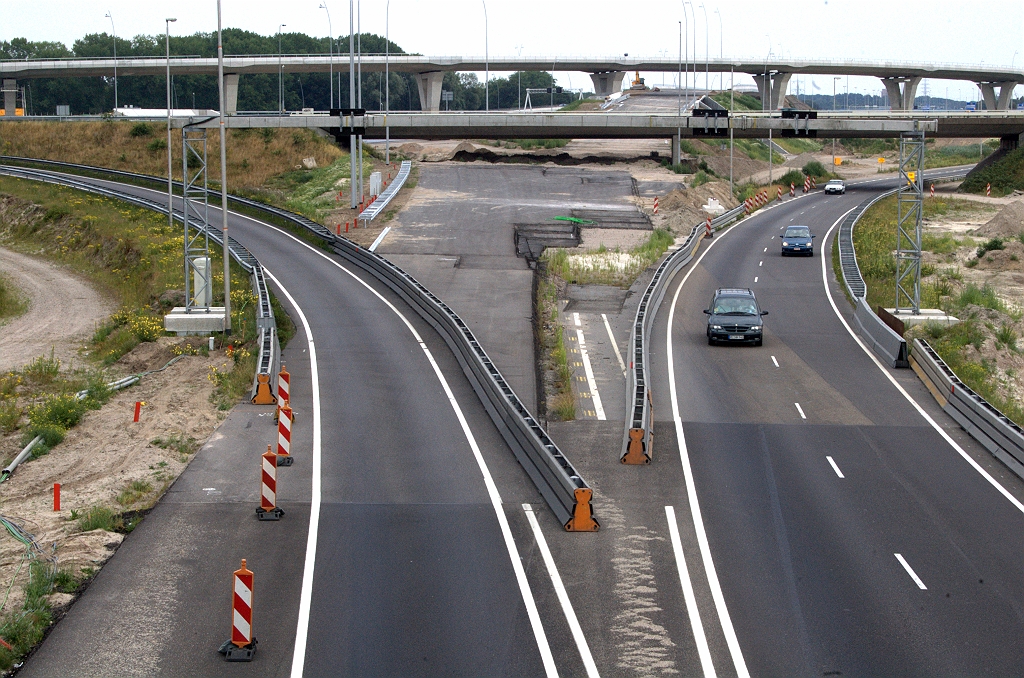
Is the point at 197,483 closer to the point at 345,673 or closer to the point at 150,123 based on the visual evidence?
the point at 345,673

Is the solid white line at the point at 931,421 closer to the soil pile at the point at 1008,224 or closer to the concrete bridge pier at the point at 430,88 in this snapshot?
the soil pile at the point at 1008,224

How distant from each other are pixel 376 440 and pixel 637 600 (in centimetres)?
943

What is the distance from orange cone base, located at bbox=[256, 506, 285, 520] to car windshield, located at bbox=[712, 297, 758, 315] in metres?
20.6

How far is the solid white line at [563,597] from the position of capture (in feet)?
43.8

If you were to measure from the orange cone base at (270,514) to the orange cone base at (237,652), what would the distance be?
4.99m

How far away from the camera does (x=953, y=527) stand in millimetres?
18531

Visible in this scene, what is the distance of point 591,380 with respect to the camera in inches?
1194

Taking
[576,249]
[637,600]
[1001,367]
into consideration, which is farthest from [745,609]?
[576,249]

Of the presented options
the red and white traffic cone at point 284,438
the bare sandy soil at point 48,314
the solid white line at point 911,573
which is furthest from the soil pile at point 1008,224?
the red and white traffic cone at point 284,438

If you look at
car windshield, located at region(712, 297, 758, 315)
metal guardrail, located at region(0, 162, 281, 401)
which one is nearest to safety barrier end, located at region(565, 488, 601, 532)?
metal guardrail, located at region(0, 162, 281, 401)

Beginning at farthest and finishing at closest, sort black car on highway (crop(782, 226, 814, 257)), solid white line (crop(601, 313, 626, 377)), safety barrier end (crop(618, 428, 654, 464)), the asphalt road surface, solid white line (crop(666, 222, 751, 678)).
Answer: black car on highway (crop(782, 226, 814, 257))
solid white line (crop(601, 313, 626, 377))
safety barrier end (crop(618, 428, 654, 464))
the asphalt road surface
solid white line (crop(666, 222, 751, 678))

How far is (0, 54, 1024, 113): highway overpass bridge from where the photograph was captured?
117 metres

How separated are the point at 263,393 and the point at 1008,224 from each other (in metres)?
47.1

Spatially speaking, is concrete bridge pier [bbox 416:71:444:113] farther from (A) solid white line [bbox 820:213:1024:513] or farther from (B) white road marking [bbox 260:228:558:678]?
(B) white road marking [bbox 260:228:558:678]
